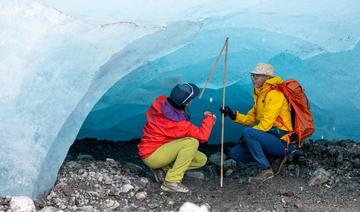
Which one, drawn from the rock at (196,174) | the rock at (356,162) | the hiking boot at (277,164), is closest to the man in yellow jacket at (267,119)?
the hiking boot at (277,164)

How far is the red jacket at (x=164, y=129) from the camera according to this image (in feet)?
19.8

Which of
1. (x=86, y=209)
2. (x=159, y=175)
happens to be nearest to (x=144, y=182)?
(x=159, y=175)

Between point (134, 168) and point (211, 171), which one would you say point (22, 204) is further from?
point (211, 171)

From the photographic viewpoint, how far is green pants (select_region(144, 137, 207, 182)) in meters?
6.08

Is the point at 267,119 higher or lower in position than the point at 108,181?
higher

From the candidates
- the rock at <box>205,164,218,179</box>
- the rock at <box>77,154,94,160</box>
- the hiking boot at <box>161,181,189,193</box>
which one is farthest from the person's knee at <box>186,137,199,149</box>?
the rock at <box>77,154,94,160</box>

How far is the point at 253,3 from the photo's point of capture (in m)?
6.84

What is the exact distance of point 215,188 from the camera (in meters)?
6.45

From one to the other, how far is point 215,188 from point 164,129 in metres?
0.84

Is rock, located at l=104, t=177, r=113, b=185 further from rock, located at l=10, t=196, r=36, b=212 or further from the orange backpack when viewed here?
the orange backpack

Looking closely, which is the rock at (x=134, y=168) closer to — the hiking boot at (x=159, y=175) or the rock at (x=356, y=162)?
the hiking boot at (x=159, y=175)

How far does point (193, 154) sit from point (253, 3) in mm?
1740

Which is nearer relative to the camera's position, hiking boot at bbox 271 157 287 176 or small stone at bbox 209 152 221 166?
hiking boot at bbox 271 157 287 176

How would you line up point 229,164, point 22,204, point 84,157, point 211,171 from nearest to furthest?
point 22,204 → point 211,171 → point 229,164 → point 84,157
